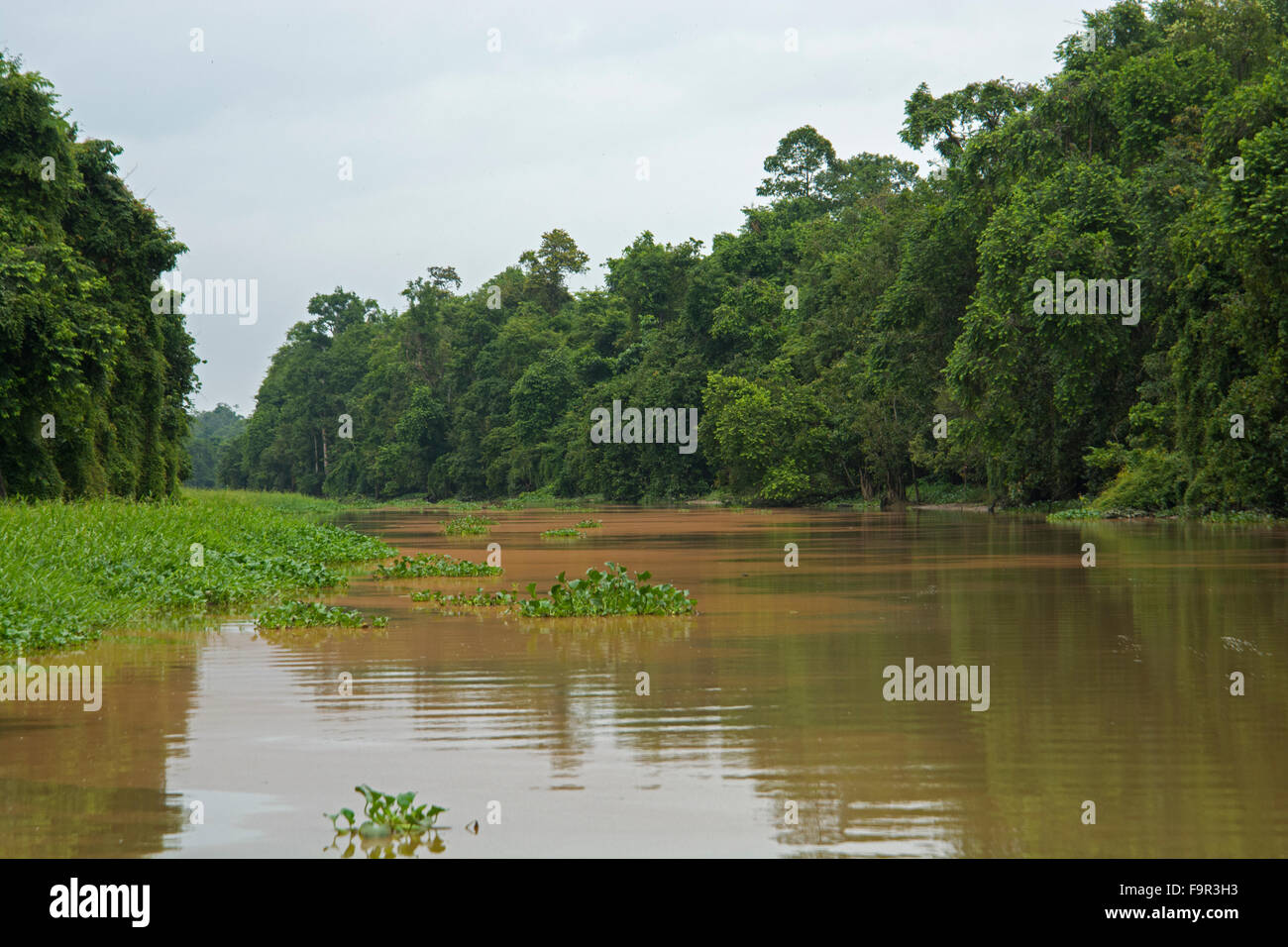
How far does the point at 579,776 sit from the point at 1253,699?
478 centimetres

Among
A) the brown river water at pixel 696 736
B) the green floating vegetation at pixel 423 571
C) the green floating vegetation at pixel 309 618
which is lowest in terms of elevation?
the brown river water at pixel 696 736

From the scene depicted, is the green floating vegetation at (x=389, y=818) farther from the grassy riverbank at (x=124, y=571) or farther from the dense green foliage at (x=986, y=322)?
the dense green foliage at (x=986, y=322)

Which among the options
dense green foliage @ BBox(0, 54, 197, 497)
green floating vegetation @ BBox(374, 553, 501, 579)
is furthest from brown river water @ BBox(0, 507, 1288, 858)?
dense green foliage @ BBox(0, 54, 197, 497)

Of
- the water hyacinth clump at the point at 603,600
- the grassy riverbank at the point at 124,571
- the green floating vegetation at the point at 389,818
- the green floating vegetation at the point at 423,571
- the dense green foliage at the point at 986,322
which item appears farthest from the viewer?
the dense green foliage at the point at 986,322

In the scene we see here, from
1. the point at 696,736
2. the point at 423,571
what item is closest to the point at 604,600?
the point at 423,571

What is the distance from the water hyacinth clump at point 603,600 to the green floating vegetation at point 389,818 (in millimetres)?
7895

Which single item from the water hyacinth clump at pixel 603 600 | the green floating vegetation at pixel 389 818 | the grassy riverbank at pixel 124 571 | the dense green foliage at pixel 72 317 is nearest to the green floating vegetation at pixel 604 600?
the water hyacinth clump at pixel 603 600

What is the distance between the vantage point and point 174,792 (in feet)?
20.4

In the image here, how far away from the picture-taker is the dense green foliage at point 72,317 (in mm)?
24391

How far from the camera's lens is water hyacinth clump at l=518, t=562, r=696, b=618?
1351 cm

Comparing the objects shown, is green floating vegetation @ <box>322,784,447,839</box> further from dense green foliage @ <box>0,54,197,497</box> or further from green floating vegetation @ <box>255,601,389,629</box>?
dense green foliage @ <box>0,54,197,497</box>
